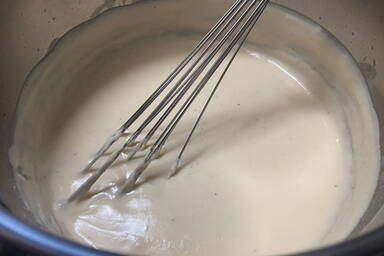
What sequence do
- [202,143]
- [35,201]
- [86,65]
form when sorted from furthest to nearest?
[86,65] → [202,143] → [35,201]

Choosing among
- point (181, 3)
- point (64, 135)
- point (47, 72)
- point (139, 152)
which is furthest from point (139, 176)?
point (181, 3)

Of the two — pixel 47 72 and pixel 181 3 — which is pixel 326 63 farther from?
pixel 47 72

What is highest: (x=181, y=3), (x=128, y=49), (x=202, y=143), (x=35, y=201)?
(x=181, y=3)

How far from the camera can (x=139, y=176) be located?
3.38ft

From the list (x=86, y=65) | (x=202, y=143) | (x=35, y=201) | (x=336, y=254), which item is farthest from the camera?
Result: (x=86, y=65)

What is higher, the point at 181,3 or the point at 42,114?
the point at 181,3

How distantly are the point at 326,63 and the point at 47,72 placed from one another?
2.09 feet

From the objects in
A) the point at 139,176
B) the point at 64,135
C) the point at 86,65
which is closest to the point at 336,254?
the point at 139,176

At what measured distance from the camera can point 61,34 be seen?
1.17 metres

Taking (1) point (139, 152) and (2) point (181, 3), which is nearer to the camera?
(1) point (139, 152)

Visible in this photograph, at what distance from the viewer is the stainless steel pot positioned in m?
0.96

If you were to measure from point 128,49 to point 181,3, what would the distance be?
0.17 m

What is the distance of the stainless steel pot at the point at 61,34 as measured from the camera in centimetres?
96

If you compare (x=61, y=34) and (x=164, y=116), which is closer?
(x=164, y=116)
